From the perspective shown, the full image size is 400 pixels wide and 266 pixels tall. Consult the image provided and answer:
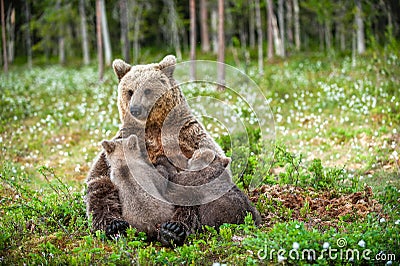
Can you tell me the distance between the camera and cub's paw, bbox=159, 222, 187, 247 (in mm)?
5707

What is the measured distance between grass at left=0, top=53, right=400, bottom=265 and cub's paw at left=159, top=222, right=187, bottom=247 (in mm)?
106

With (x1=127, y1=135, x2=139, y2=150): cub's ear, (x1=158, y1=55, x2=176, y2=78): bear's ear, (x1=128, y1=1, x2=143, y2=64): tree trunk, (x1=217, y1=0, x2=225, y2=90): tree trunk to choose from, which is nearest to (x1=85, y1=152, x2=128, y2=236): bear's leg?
(x1=127, y1=135, x2=139, y2=150): cub's ear

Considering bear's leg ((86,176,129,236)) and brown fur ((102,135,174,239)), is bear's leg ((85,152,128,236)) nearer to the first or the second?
bear's leg ((86,176,129,236))

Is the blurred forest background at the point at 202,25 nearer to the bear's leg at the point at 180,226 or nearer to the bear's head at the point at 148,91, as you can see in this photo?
the bear's head at the point at 148,91

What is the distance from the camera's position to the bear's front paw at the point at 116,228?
5.93 metres

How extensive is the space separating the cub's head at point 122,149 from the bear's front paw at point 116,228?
2.39 ft

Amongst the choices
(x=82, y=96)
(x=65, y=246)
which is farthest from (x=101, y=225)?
(x=82, y=96)

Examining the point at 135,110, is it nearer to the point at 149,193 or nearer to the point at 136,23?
the point at 149,193

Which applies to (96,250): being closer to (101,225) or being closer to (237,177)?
(101,225)

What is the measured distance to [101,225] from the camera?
6086 mm

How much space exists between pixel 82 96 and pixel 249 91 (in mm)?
6757

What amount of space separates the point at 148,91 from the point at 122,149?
0.90 meters

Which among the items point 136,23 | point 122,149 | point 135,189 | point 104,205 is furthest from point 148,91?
point 136,23

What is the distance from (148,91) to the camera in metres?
6.32
